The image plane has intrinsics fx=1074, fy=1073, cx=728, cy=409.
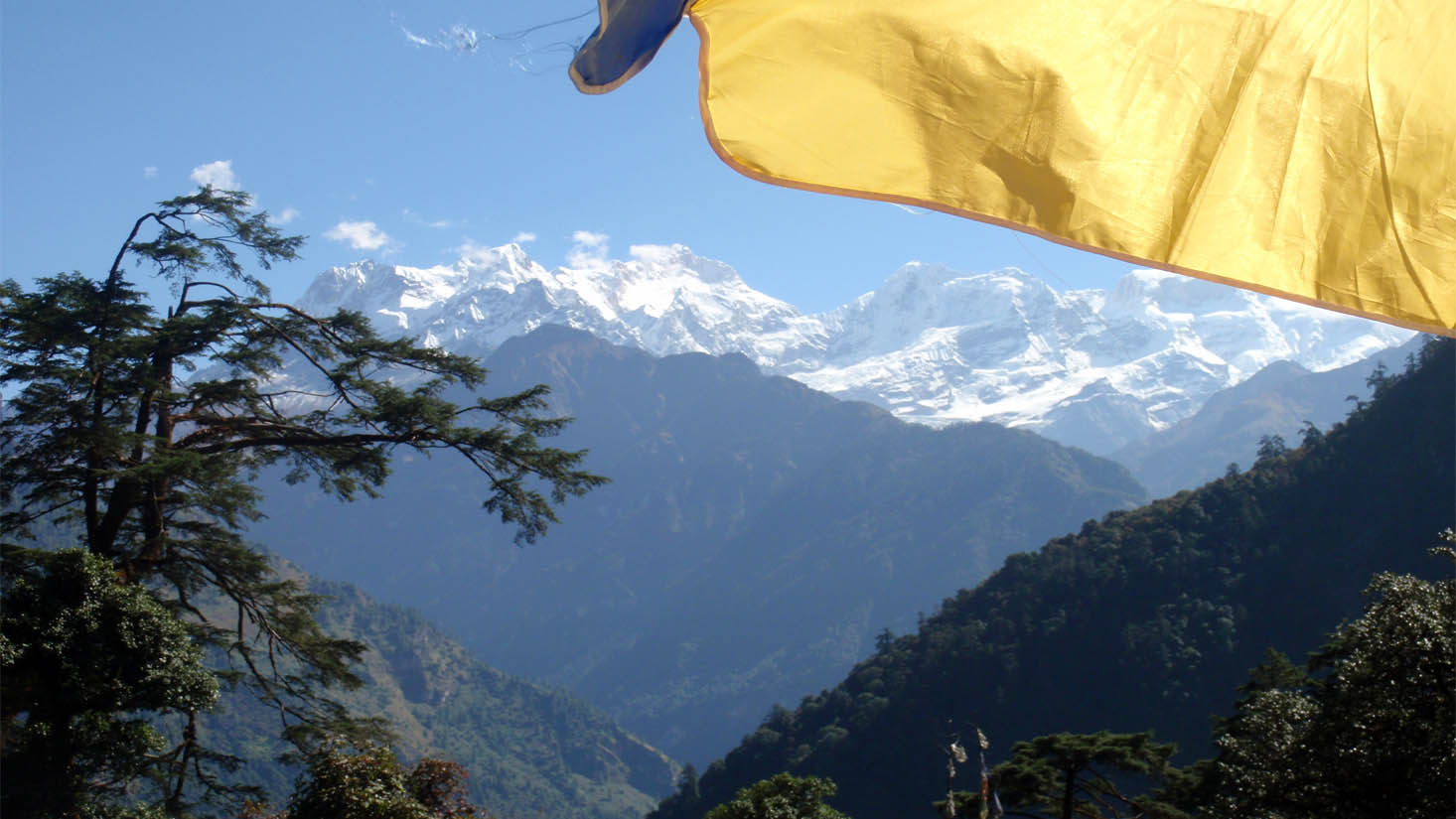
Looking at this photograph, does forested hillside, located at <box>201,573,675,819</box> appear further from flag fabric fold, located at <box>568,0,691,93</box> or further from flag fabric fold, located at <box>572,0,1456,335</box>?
flag fabric fold, located at <box>572,0,1456,335</box>

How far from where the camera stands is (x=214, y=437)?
16328 millimetres

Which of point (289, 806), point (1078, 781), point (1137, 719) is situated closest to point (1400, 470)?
point (1137, 719)

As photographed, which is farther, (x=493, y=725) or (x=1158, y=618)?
(x=493, y=725)

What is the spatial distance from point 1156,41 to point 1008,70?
0.31 metres

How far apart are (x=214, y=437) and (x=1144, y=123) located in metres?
16.7

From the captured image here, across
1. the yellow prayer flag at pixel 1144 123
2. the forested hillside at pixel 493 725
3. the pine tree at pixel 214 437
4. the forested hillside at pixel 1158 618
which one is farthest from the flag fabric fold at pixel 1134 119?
the forested hillside at pixel 493 725

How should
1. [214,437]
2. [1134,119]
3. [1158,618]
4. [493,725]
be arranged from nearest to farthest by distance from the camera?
[1134,119] < [214,437] < [1158,618] < [493,725]

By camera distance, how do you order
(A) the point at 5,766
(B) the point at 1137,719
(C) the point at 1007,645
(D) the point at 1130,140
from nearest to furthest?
(D) the point at 1130,140
(A) the point at 5,766
(B) the point at 1137,719
(C) the point at 1007,645

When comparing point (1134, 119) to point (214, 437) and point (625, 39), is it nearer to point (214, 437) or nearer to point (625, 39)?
point (625, 39)

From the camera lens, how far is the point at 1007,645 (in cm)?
7438

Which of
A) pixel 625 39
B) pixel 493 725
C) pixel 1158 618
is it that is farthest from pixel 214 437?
pixel 493 725

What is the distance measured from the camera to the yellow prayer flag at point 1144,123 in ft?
6.61

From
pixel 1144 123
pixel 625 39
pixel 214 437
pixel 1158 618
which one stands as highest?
pixel 214 437

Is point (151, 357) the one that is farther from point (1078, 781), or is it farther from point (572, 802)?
point (572, 802)
